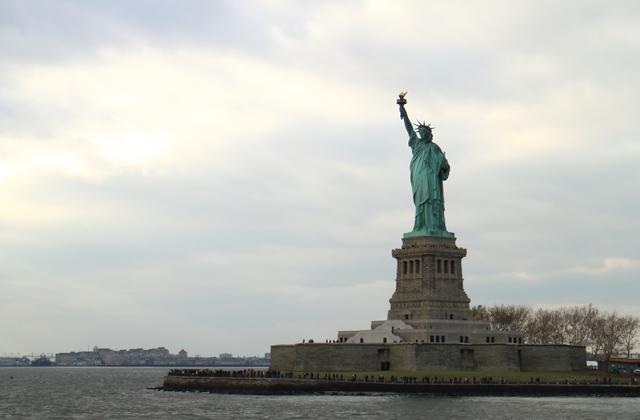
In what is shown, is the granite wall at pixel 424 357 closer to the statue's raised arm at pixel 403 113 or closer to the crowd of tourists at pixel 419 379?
the crowd of tourists at pixel 419 379

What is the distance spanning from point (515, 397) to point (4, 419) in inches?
1614

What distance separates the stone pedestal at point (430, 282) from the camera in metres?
103

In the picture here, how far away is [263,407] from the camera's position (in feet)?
256

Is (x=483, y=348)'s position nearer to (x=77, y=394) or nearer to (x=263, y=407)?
(x=263, y=407)

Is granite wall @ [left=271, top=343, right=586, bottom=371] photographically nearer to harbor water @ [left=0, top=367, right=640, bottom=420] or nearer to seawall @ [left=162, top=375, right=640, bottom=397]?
seawall @ [left=162, top=375, right=640, bottom=397]

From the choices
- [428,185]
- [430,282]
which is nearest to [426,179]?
[428,185]

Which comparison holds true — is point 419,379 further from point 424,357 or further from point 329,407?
point 329,407

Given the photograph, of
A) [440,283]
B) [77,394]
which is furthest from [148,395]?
[440,283]

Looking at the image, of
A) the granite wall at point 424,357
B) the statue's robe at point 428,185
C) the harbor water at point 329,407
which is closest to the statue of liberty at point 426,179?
the statue's robe at point 428,185

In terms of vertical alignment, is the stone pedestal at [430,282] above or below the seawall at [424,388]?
above

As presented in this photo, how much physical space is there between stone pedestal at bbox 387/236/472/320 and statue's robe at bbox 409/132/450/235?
190 cm

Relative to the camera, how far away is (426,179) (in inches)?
4210

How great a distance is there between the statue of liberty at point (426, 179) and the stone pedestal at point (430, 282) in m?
1.66

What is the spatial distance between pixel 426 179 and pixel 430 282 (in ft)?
36.7
